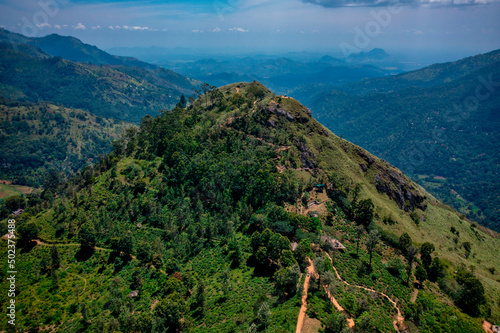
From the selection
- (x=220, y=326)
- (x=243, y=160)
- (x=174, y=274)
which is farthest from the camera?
(x=243, y=160)

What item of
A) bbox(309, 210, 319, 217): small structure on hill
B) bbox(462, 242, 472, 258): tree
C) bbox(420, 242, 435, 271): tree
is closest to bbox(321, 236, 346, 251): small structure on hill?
bbox(309, 210, 319, 217): small structure on hill

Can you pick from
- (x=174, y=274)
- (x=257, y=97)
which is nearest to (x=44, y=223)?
(x=174, y=274)

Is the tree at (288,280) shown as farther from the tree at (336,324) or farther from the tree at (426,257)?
the tree at (426,257)

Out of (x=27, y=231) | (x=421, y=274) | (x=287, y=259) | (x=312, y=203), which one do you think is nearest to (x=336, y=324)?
(x=287, y=259)

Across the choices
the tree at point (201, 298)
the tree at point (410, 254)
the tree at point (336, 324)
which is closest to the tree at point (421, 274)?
the tree at point (410, 254)

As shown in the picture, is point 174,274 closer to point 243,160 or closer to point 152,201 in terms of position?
point 152,201

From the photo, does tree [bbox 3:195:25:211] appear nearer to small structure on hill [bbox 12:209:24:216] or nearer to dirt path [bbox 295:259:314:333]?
small structure on hill [bbox 12:209:24:216]

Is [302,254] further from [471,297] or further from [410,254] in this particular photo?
[471,297]
